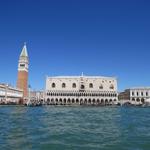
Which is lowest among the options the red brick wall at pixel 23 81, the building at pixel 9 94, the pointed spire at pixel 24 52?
the building at pixel 9 94

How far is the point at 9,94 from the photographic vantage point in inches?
4338

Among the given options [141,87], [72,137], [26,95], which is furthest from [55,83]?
[72,137]

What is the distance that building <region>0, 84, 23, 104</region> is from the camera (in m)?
104

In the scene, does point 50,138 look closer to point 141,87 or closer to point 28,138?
point 28,138

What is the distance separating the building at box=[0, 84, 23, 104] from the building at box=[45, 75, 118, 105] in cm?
1030

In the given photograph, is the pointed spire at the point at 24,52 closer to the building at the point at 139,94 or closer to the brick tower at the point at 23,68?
the brick tower at the point at 23,68

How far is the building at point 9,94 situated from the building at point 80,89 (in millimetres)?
10296

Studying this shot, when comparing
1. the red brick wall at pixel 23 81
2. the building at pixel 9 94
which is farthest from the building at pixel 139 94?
the building at pixel 9 94

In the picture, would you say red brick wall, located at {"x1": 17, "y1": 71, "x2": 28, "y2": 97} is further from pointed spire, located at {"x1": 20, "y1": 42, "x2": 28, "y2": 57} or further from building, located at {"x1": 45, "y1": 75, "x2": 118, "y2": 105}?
building, located at {"x1": 45, "y1": 75, "x2": 118, "y2": 105}

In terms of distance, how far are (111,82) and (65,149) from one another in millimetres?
108020

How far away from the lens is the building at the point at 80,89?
119m

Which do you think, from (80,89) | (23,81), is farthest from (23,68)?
(80,89)

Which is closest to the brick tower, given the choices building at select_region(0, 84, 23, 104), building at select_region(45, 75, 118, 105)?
A: building at select_region(0, 84, 23, 104)

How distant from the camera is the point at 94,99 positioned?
120188mm
